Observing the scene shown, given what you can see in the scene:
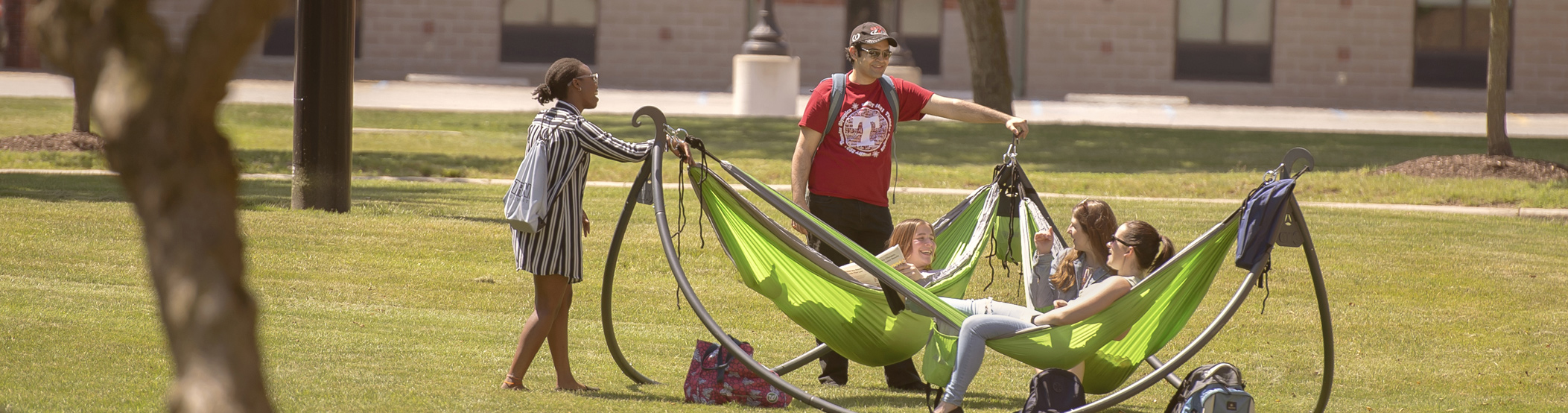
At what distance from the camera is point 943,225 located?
6.66 metres

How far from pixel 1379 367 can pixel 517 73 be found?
25.5 meters

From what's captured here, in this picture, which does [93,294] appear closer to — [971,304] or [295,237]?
[295,237]

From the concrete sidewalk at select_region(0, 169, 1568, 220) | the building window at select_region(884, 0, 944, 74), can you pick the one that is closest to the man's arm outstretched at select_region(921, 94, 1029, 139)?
the concrete sidewalk at select_region(0, 169, 1568, 220)

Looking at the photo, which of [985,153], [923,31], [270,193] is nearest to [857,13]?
[923,31]

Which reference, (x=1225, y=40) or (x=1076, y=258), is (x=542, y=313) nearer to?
(x=1076, y=258)

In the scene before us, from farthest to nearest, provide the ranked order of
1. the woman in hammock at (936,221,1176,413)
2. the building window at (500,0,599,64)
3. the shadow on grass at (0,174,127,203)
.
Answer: the building window at (500,0,599,64), the shadow on grass at (0,174,127,203), the woman in hammock at (936,221,1176,413)

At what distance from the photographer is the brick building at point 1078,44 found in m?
30.1

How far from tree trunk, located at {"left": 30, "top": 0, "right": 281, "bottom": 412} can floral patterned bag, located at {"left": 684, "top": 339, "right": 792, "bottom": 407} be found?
11.4ft

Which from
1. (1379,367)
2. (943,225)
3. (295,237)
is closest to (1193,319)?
(1379,367)

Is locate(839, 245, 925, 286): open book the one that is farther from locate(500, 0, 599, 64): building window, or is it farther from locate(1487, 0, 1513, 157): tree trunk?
locate(500, 0, 599, 64): building window

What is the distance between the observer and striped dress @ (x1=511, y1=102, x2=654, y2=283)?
553cm

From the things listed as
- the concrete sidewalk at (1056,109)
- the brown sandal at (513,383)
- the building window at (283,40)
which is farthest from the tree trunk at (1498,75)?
the building window at (283,40)

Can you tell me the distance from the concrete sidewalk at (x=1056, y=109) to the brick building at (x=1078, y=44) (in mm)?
1161

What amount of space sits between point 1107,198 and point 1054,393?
8.40m
